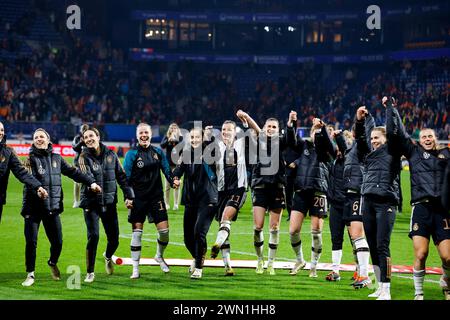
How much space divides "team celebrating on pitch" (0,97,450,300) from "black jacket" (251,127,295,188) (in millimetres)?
18

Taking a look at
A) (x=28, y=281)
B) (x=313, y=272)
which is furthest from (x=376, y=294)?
(x=28, y=281)

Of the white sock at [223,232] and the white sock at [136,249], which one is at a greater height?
the white sock at [223,232]

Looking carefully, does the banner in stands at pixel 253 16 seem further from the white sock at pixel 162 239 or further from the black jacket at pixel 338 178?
the white sock at pixel 162 239

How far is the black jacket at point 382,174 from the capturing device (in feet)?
39.0

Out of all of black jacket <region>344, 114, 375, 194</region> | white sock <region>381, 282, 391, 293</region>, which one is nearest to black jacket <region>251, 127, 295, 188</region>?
black jacket <region>344, 114, 375, 194</region>

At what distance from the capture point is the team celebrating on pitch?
39.7 ft

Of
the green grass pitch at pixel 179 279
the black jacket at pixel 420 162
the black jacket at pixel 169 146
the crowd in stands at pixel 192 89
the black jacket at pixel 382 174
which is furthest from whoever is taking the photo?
the crowd in stands at pixel 192 89

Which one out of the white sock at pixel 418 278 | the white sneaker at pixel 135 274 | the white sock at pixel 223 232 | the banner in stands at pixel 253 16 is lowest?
the white sneaker at pixel 135 274

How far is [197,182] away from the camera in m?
14.1

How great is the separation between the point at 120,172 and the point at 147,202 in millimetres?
676

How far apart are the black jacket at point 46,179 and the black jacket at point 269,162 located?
2.85 m

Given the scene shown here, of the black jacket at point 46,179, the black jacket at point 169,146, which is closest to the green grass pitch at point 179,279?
the black jacket at point 46,179

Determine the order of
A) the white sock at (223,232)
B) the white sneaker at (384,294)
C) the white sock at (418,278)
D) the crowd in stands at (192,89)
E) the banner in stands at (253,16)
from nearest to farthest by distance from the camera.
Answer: the white sock at (418,278), the white sneaker at (384,294), the white sock at (223,232), the crowd in stands at (192,89), the banner in stands at (253,16)
